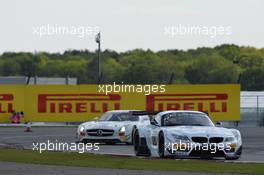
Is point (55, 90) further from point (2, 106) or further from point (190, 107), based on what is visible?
point (190, 107)

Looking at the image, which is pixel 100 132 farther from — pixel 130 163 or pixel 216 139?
pixel 130 163

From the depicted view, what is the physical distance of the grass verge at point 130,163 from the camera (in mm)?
14898

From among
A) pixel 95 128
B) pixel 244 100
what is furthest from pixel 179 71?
pixel 95 128

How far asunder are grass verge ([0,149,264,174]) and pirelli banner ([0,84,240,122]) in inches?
962

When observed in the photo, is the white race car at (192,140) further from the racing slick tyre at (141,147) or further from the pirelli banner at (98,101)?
the pirelli banner at (98,101)

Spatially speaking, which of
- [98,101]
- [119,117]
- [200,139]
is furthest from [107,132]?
[98,101]

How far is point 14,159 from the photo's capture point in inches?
667

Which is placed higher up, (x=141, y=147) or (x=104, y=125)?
(x=104, y=125)

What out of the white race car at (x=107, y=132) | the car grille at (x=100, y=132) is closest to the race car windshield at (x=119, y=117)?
the white race car at (x=107, y=132)

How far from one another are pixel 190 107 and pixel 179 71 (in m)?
74.9

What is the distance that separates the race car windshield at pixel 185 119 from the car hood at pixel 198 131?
0.57m

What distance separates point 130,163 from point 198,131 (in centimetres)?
226

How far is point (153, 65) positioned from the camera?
11288 centimetres

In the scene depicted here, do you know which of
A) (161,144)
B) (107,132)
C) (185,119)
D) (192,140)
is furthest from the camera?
(107,132)
